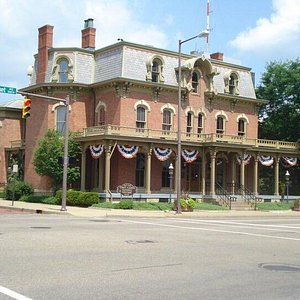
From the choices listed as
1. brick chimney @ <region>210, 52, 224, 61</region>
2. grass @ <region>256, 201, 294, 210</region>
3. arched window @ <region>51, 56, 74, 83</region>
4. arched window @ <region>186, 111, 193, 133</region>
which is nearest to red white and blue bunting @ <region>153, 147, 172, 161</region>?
arched window @ <region>186, 111, 193, 133</region>

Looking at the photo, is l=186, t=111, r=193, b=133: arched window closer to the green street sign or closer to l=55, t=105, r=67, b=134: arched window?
l=55, t=105, r=67, b=134: arched window

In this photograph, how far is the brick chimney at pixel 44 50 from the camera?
4603 centimetres

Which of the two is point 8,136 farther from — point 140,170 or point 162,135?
point 162,135

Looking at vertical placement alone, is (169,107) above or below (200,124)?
above

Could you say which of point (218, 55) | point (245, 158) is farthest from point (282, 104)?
point (245, 158)

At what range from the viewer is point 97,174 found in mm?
43969

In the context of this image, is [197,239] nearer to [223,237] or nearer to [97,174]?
[223,237]

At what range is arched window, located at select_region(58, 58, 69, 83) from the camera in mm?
44844

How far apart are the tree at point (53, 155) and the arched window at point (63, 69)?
527 centimetres

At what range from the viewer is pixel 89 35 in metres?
48.0

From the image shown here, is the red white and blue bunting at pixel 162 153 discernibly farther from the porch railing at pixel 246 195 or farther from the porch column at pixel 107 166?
the porch railing at pixel 246 195

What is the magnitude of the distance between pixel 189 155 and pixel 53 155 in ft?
34.5

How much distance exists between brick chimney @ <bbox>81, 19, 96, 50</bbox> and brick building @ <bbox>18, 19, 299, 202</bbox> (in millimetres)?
87

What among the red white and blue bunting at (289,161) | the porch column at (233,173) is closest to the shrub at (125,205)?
the porch column at (233,173)
